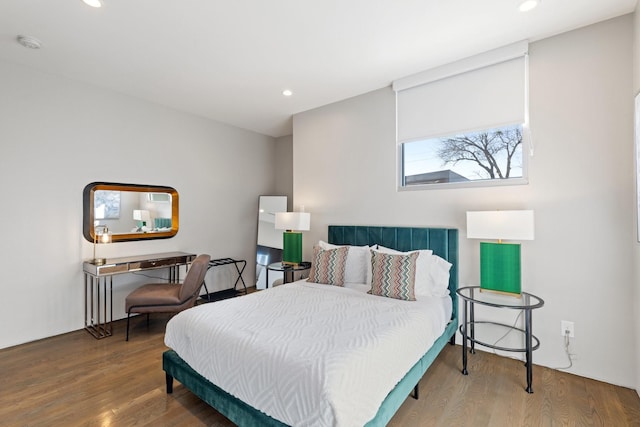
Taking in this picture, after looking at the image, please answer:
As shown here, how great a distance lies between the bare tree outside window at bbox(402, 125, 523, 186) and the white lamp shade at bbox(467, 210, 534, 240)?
1.76 feet

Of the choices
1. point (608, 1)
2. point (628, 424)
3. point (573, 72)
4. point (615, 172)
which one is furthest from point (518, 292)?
point (608, 1)

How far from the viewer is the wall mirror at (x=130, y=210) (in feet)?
11.2

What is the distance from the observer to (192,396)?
2.12 meters

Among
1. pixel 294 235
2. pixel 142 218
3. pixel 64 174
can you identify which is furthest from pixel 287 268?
pixel 64 174

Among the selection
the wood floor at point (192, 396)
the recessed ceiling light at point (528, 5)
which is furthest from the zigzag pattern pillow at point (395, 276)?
the recessed ceiling light at point (528, 5)

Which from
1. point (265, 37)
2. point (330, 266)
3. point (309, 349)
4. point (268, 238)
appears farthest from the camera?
point (268, 238)

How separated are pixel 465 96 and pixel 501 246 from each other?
4.98ft

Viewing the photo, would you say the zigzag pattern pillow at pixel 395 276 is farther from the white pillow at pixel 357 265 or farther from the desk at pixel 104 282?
the desk at pixel 104 282

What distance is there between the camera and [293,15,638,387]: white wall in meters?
2.25

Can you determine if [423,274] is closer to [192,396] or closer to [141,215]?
[192,396]

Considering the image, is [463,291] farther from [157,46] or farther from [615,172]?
[157,46]

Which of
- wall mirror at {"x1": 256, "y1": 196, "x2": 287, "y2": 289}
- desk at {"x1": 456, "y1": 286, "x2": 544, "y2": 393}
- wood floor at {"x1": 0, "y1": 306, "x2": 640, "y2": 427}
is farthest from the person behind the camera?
wall mirror at {"x1": 256, "y1": 196, "x2": 287, "y2": 289}

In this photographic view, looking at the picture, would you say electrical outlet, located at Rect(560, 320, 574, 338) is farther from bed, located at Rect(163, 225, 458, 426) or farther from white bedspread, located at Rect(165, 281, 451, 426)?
white bedspread, located at Rect(165, 281, 451, 426)

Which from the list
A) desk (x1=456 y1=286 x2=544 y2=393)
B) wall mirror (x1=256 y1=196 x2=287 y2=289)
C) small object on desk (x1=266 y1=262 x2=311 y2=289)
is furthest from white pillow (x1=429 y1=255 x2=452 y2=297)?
wall mirror (x1=256 y1=196 x2=287 y2=289)
